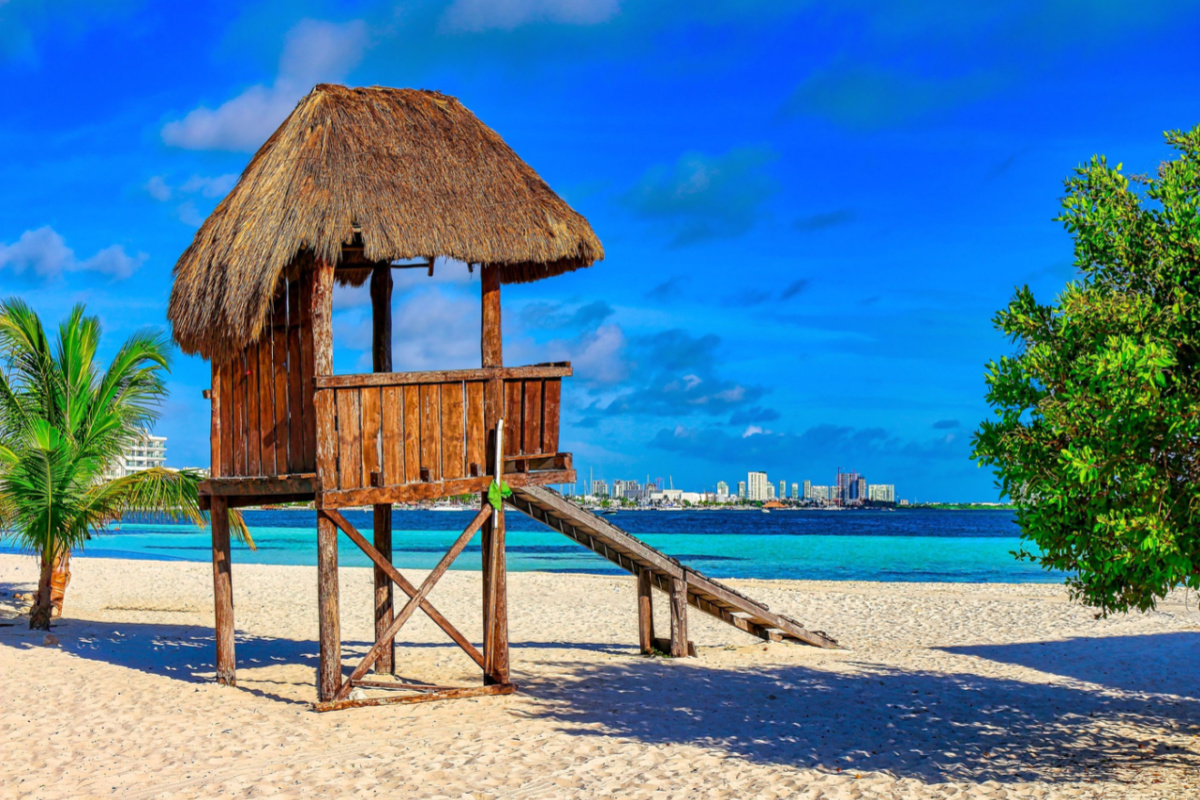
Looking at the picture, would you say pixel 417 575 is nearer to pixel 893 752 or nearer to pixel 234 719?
pixel 234 719

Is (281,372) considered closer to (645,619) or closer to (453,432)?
(453,432)

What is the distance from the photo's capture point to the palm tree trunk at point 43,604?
13.7 m

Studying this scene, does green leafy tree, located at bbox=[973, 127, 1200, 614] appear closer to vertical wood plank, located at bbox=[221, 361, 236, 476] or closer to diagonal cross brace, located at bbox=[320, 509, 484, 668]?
diagonal cross brace, located at bbox=[320, 509, 484, 668]

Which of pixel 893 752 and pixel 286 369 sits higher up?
pixel 286 369

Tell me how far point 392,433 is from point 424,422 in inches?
13.6

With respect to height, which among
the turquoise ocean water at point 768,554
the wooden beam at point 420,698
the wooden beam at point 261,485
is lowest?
the turquoise ocean water at point 768,554

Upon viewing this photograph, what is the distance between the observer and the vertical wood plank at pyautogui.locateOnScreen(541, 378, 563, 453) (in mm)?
10039

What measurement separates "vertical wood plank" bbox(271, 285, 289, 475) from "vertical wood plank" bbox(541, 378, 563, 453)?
8.52ft

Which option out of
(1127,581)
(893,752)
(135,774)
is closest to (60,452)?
(135,774)

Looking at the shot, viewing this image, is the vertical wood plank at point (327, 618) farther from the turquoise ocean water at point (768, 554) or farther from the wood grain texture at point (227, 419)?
the turquoise ocean water at point (768, 554)

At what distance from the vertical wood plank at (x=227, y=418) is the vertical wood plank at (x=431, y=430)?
2.27m

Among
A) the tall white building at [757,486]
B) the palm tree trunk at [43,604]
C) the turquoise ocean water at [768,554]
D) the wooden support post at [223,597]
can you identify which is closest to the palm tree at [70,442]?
the palm tree trunk at [43,604]

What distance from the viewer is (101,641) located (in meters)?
13.1

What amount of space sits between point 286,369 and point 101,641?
6203mm
